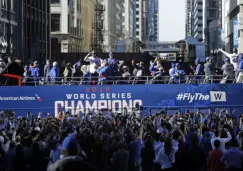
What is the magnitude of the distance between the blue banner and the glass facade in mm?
19943

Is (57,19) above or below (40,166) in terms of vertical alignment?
above

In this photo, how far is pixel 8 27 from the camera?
58562 millimetres

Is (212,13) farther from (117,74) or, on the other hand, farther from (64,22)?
(117,74)

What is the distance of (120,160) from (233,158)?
237 cm

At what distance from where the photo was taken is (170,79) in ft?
119

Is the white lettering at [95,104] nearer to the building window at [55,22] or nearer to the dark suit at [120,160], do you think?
the dark suit at [120,160]

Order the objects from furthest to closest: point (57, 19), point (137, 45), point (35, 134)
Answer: point (137, 45) → point (57, 19) → point (35, 134)

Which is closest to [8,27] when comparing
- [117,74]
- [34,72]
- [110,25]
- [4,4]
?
[4,4]

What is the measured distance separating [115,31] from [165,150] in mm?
137791

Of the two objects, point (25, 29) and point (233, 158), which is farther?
point (25, 29)

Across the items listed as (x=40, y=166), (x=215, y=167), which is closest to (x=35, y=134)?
(x=40, y=166)

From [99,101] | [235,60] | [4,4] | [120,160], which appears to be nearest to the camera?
[120,160]

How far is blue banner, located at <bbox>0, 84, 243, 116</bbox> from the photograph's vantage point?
34781 millimetres

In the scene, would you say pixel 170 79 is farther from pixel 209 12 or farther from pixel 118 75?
pixel 209 12
